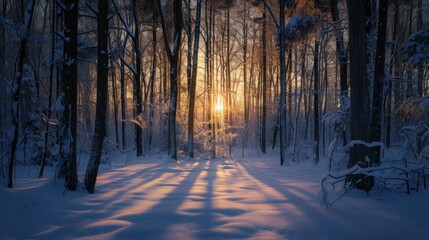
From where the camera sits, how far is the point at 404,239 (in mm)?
3107

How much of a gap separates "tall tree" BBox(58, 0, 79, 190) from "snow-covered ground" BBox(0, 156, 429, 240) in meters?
0.39

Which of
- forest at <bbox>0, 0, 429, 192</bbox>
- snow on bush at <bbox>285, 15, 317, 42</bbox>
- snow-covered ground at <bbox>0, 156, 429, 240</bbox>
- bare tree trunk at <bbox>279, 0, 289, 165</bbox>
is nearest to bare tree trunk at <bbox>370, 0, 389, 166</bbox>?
forest at <bbox>0, 0, 429, 192</bbox>

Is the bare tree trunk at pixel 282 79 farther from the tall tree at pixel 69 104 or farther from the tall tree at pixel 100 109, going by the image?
the tall tree at pixel 69 104

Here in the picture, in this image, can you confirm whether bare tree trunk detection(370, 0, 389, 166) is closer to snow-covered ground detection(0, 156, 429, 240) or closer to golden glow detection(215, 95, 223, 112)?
snow-covered ground detection(0, 156, 429, 240)

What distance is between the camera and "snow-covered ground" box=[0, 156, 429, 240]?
3.32m

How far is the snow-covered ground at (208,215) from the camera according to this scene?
10.9 ft

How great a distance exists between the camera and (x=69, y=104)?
5.42m

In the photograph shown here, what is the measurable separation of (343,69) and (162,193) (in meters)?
9.08

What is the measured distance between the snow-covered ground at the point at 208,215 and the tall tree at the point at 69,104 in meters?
0.39

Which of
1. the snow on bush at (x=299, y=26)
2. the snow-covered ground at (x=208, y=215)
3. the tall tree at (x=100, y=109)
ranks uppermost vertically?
the snow on bush at (x=299, y=26)

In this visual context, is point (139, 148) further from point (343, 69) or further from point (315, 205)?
point (315, 205)

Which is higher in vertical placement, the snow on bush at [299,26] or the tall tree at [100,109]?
the snow on bush at [299,26]

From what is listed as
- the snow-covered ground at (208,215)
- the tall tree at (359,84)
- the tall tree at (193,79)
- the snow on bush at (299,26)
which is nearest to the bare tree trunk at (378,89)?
the tall tree at (359,84)

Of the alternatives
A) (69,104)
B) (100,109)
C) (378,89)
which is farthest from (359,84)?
(69,104)
